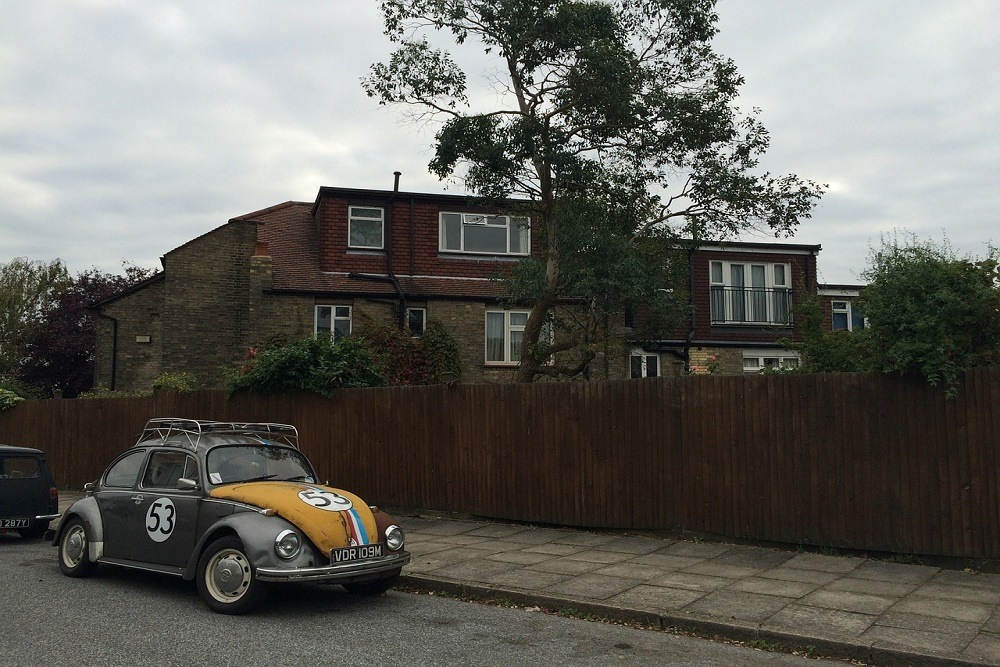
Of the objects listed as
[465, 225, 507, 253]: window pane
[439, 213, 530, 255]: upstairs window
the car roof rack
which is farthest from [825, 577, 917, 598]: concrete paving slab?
[465, 225, 507, 253]: window pane

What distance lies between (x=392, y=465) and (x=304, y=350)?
2863mm

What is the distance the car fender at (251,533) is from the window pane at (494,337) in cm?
1592

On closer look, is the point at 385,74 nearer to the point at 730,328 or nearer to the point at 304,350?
the point at 304,350

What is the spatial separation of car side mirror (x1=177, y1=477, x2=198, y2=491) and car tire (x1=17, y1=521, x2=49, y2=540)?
5523 millimetres

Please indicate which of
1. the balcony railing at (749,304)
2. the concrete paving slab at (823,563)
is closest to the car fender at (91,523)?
the concrete paving slab at (823,563)

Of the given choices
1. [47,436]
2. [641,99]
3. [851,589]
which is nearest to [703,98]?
[641,99]

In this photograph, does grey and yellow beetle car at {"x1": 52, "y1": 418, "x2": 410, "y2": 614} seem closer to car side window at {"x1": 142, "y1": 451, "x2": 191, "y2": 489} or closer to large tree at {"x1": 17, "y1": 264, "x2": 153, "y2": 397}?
car side window at {"x1": 142, "y1": 451, "x2": 191, "y2": 489}

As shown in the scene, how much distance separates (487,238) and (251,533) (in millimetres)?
17724

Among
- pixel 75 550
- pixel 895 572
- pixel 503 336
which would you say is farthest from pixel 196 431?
pixel 503 336

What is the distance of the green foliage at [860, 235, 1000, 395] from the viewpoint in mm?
8695

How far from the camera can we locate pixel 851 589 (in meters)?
8.08

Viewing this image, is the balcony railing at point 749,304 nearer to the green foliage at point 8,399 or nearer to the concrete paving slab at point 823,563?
the concrete paving slab at point 823,563

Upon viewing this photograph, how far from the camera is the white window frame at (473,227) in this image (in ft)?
80.0

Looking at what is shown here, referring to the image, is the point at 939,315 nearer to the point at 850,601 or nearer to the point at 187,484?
the point at 850,601
